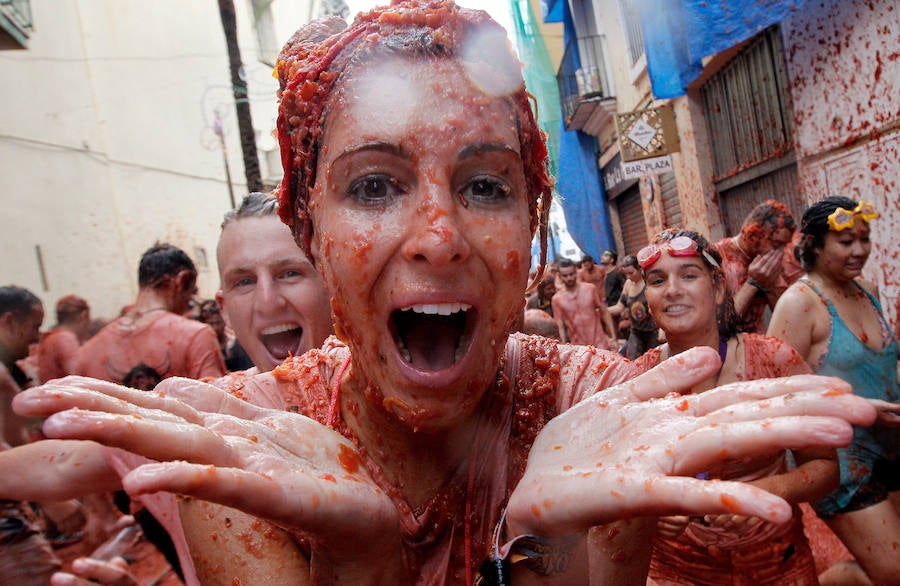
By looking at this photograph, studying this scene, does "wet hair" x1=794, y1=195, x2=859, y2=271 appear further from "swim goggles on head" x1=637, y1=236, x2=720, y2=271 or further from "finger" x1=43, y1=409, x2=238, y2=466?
"finger" x1=43, y1=409, x2=238, y2=466

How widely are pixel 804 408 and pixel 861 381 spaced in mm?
3238

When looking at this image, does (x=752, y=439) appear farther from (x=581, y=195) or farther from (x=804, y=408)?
(x=581, y=195)

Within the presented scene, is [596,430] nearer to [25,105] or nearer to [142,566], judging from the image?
[142,566]

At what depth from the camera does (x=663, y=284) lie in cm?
338

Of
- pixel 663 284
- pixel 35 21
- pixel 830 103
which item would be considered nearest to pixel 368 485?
pixel 663 284

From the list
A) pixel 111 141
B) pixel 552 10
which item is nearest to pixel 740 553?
pixel 552 10

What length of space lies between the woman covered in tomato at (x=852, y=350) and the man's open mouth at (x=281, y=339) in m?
2.80

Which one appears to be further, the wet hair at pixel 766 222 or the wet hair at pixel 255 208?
the wet hair at pixel 766 222

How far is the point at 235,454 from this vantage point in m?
1.11

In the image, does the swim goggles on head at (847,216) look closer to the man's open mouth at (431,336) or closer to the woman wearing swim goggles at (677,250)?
the woman wearing swim goggles at (677,250)

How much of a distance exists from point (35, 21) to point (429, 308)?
45.6 ft

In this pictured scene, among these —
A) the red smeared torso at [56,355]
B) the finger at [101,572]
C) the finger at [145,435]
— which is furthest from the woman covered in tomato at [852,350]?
the red smeared torso at [56,355]

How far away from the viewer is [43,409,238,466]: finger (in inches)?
37.3

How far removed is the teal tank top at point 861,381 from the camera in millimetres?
3344
